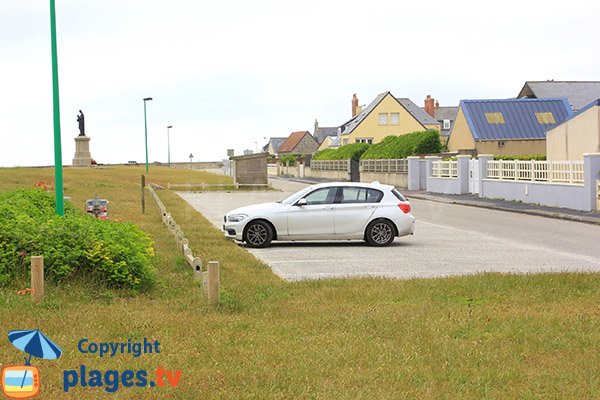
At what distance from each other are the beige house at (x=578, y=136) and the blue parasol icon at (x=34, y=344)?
30.0 meters

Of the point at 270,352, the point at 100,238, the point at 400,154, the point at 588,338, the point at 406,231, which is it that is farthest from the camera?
the point at 400,154

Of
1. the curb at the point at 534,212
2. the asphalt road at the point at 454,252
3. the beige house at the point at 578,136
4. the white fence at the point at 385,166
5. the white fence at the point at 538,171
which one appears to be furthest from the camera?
the white fence at the point at 385,166

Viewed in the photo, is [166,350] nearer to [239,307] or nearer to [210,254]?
[239,307]

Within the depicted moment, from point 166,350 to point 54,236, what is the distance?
14.8 ft

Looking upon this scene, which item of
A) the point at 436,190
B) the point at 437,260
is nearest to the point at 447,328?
the point at 437,260

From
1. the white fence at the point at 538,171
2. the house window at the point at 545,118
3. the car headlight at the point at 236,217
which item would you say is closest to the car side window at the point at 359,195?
the car headlight at the point at 236,217

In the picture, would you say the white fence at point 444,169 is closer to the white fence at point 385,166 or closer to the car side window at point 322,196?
the white fence at point 385,166

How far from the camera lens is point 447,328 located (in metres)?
8.26

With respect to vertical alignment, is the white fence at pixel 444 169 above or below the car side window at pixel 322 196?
above

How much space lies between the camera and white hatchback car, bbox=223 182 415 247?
18.3 m

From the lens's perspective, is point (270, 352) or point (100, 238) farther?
point (100, 238)

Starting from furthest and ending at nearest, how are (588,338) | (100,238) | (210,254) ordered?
(210,254), (100,238), (588,338)

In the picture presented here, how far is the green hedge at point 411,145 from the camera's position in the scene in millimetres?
53750

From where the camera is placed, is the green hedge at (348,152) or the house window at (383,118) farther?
the house window at (383,118)
